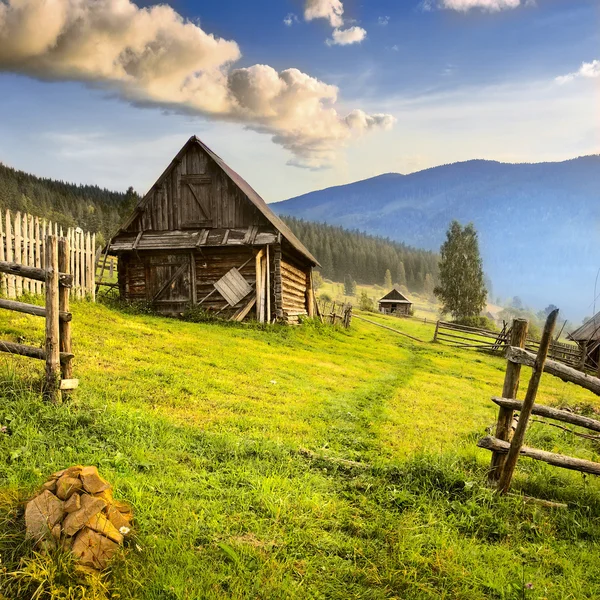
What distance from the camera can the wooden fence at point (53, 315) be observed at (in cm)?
574

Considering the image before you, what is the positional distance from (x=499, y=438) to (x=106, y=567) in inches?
177

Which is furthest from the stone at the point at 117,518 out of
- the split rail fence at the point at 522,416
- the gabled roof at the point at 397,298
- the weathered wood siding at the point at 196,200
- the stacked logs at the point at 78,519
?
the gabled roof at the point at 397,298

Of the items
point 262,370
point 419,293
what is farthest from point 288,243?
point 419,293

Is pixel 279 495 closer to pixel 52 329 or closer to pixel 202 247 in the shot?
pixel 52 329

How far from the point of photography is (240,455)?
5.48 metres

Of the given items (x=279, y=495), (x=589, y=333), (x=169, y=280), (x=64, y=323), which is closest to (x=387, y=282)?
(x=589, y=333)

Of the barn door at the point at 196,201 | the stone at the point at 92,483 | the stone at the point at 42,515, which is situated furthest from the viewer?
the barn door at the point at 196,201

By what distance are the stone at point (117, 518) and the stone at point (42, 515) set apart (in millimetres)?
342

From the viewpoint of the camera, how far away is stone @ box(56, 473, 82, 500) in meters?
3.22

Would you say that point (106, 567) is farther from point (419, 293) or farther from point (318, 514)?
point (419, 293)

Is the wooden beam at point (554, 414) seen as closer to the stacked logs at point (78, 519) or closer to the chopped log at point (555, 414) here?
the chopped log at point (555, 414)

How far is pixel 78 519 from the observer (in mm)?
3098

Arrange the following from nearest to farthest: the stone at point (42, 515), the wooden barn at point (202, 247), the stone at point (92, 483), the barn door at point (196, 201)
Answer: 1. the stone at point (42, 515)
2. the stone at point (92, 483)
3. the wooden barn at point (202, 247)
4. the barn door at point (196, 201)

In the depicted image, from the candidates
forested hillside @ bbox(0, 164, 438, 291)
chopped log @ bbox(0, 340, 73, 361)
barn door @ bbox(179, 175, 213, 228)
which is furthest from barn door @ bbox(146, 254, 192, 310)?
forested hillside @ bbox(0, 164, 438, 291)
